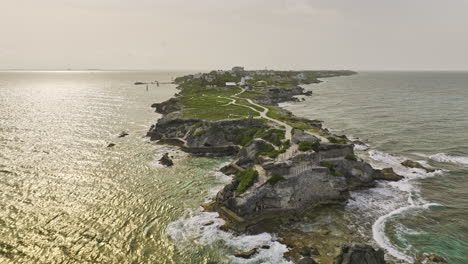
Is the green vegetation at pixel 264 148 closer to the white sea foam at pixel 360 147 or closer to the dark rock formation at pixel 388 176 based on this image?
the dark rock formation at pixel 388 176

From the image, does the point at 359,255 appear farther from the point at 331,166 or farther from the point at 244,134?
the point at 244,134

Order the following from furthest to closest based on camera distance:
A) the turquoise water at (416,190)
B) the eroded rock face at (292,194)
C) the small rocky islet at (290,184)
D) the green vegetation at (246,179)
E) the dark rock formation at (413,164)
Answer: the dark rock formation at (413,164)
the green vegetation at (246,179)
the eroded rock face at (292,194)
the turquoise water at (416,190)
the small rocky islet at (290,184)

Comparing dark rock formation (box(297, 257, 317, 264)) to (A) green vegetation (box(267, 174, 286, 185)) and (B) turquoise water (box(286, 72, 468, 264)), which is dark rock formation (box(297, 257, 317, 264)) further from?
(A) green vegetation (box(267, 174, 286, 185))

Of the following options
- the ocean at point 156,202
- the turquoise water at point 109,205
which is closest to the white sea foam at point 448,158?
the ocean at point 156,202

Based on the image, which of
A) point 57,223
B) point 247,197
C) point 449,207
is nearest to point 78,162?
point 57,223

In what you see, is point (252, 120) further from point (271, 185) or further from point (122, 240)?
point (122, 240)

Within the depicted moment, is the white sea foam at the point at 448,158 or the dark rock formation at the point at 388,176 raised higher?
the white sea foam at the point at 448,158
